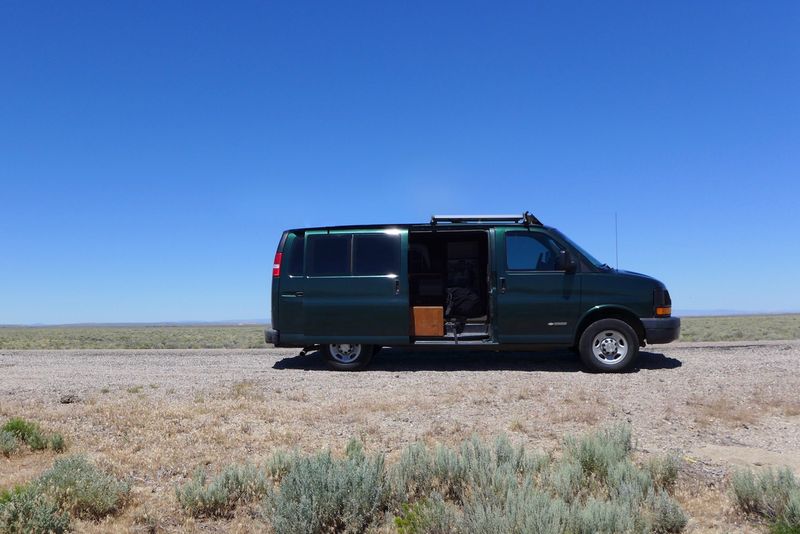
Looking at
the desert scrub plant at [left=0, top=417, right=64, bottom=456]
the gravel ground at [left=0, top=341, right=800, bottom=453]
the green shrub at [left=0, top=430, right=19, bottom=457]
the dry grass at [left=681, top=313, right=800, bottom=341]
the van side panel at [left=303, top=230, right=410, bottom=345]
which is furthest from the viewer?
the dry grass at [left=681, top=313, right=800, bottom=341]

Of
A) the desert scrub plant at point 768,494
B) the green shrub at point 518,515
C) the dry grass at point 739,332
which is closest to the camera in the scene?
the green shrub at point 518,515

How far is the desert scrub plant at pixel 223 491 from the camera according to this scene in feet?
12.6

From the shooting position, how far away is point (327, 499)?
11.8ft

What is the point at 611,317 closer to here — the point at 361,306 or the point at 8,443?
the point at 361,306

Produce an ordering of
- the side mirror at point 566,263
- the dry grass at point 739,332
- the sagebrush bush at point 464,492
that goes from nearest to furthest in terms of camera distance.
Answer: the sagebrush bush at point 464,492
the side mirror at point 566,263
the dry grass at point 739,332

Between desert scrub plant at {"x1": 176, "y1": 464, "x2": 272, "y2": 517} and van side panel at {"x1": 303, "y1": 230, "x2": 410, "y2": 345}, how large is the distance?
5270mm

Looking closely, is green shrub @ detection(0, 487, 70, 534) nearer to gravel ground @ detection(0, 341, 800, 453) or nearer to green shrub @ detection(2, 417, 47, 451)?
green shrub @ detection(2, 417, 47, 451)

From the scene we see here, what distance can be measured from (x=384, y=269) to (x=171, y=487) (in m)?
5.73

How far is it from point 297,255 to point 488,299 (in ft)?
11.1

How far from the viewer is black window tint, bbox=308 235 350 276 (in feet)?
31.7

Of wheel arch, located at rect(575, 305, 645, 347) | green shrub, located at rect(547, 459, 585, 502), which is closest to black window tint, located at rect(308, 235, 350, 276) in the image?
wheel arch, located at rect(575, 305, 645, 347)

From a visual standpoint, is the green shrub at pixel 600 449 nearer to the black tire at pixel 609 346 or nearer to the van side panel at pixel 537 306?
A: the black tire at pixel 609 346

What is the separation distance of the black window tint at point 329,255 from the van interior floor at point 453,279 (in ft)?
4.31

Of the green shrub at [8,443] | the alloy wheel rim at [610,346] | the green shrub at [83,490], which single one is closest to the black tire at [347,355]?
the alloy wheel rim at [610,346]
